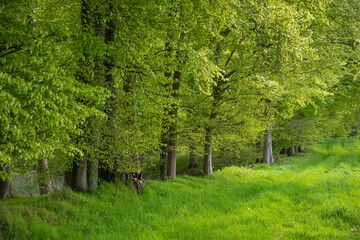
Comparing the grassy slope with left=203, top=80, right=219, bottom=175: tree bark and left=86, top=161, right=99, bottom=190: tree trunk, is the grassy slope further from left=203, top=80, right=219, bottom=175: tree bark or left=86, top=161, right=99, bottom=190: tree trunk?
left=203, top=80, right=219, bottom=175: tree bark

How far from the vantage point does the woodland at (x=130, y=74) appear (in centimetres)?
491

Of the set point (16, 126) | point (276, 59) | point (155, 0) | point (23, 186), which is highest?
point (155, 0)

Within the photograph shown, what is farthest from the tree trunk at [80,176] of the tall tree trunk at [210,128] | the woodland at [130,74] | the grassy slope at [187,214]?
the tall tree trunk at [210,128]

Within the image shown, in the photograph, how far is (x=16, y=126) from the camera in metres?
4.32

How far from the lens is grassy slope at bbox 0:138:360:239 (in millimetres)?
6070

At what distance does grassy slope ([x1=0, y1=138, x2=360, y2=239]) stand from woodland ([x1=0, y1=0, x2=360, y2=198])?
0.90 meters

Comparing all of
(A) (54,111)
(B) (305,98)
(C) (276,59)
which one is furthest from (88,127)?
(B) (305,98)

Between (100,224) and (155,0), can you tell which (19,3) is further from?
(100,224)

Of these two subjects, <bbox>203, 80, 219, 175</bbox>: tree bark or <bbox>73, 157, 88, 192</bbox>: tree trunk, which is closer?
<bbox>73, 157, 88, 192</bbox>: tree trunk

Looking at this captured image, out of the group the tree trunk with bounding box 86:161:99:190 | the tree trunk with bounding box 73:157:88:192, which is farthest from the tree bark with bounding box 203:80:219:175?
the tree trunk with bounding box 73:157:88:192

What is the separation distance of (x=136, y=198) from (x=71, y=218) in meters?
2.31

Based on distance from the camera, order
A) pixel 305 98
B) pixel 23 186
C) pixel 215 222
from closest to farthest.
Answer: pixel 215 222 < pixel 23 186 < pixel 305 98

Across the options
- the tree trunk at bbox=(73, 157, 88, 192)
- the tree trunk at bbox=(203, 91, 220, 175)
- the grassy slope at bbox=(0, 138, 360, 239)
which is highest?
the tree trunk at bbox=(203, 91, 220, 175)

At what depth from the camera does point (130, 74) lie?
1009 centimetres
